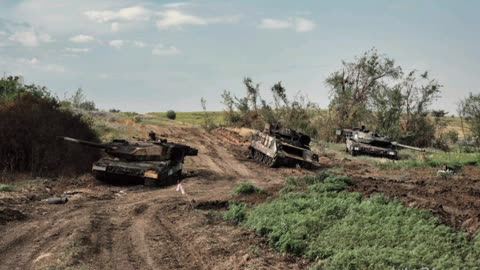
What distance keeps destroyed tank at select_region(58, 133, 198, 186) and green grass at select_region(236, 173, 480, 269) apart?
5487 mm

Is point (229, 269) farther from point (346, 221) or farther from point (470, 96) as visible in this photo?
point (470, 96)

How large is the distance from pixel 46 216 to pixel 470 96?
116 ft

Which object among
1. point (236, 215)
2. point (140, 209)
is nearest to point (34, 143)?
point (140, 209)

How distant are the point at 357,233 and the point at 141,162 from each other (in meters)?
10.4

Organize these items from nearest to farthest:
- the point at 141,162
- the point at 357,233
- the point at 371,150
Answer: the point at 357,233
the point at 141,162
the point at 371,150

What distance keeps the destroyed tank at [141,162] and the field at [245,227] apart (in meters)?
0.65

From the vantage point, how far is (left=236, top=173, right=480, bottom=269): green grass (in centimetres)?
738

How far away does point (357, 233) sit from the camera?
28.9 feet

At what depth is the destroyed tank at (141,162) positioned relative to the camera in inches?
672

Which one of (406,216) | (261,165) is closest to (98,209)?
(406,216)

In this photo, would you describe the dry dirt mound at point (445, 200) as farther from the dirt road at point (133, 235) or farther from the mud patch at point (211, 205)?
the mud patch at point (211, 205)

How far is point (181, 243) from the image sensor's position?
32.1 ft

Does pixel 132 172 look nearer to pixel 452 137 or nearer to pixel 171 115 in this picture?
pixel 452 137

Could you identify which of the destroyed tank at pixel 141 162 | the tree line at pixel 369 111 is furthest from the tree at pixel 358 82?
the destroyed tank at pixel 141 162
